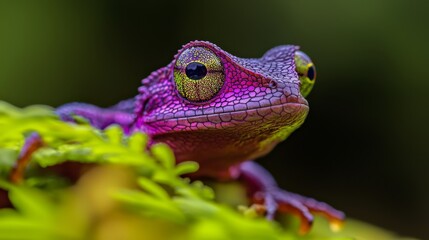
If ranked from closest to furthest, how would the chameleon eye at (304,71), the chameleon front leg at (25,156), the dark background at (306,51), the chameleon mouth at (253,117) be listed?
the chameleon front leg at (25,156) < the chameleon mouth at (253,117) < the chameleon eye at (304,71) < the dark background at (306,51)

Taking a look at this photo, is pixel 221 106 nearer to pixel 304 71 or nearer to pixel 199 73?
pixel 199 73

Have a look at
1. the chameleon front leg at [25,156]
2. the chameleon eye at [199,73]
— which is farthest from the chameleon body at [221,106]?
the chameleon front leg at [25,156]

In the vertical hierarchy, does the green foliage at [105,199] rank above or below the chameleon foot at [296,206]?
above

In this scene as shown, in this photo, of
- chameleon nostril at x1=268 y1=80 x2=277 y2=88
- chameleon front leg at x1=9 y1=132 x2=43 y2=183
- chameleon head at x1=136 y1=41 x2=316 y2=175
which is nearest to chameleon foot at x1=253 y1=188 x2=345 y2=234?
chameleon head at x1=136 y1=41 x2=316 y2=175

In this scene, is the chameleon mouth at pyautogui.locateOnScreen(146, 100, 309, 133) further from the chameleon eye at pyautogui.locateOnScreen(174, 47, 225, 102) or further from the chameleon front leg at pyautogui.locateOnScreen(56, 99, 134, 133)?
the chameleon front leg at pyautogui.locateOnScreen(56, 99, 134, 133)

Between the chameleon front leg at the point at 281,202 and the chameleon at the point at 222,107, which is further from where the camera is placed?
the chameleon front leg at the point at 281,202

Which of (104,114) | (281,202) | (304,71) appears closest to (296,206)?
(281,202)

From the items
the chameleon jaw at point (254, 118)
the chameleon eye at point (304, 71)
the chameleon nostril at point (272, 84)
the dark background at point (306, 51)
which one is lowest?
the chameleon jaw at point (254, 118)

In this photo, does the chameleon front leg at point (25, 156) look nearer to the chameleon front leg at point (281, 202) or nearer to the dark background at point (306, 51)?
the chameleon front leg at point (281, 202)
